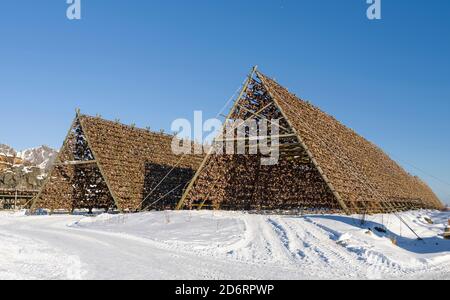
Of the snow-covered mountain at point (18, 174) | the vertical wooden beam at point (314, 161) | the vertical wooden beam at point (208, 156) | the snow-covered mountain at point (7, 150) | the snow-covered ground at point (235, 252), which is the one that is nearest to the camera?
the snow-covered ground at point (235, 252)

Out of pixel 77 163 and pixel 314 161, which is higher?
pixel 77 163

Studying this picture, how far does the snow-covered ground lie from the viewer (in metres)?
6.96

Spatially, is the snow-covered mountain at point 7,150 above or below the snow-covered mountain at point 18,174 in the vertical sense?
above

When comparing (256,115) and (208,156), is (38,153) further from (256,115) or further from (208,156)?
(256,115)

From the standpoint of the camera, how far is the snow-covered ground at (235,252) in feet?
22.8

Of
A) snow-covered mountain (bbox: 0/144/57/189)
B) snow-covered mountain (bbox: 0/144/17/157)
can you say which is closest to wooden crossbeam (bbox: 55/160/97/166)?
snow-covered mountain (bbox: 0/144/57/189)

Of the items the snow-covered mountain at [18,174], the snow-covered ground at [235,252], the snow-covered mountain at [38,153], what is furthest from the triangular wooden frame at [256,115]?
the snow-covered mountain at [38,153]

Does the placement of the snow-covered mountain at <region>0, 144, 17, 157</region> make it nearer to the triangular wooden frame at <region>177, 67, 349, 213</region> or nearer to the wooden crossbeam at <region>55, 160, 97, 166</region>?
the wooden crossbeam at <region>55, 160, 97, 166</region>

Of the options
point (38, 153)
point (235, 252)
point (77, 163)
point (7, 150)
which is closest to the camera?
point (235, 252)

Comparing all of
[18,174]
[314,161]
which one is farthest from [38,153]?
[314,161]

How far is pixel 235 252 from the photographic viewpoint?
9289 mm

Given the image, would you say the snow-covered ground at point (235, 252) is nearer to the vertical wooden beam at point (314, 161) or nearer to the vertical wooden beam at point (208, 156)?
the vertical wooden beam at point (314, 161)
